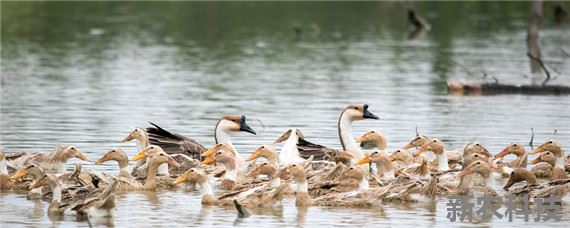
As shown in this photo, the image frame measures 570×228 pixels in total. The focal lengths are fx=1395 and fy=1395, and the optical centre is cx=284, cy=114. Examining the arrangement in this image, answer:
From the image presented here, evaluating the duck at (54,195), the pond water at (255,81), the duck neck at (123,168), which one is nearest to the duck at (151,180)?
the pond water at (255,81)

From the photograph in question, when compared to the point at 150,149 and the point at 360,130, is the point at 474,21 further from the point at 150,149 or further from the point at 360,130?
the point at 150,149

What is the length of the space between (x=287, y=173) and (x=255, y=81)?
17907mm

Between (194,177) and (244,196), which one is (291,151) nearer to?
(194,177)

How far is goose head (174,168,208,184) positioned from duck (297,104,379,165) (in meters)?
2.82

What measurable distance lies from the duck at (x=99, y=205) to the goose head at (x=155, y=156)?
2.17 meters

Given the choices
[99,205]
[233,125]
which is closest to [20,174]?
[99,205]

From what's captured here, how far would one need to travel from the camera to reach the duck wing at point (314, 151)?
19.1 metres

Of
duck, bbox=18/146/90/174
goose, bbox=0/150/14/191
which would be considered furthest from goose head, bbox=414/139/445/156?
goose, bbox=0/150/14/191

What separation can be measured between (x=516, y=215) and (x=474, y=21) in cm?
4362

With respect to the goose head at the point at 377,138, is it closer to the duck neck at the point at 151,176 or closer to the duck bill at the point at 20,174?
the duck neck at the point at 151,176

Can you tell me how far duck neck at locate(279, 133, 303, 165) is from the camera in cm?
1870

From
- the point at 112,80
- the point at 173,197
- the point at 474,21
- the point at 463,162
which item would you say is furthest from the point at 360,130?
the point at 474,21

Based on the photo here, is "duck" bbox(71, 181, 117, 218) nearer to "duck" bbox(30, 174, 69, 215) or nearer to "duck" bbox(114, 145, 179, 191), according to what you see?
"duck" bbox(30, 174, 69, 215)

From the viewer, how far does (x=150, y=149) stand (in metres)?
18.0
